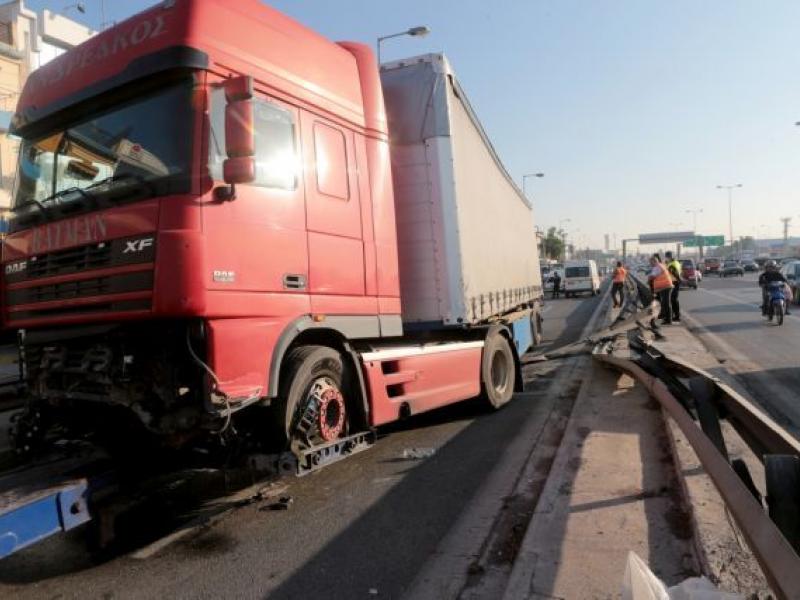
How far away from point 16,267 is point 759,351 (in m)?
11.7

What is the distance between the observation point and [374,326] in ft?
19.1

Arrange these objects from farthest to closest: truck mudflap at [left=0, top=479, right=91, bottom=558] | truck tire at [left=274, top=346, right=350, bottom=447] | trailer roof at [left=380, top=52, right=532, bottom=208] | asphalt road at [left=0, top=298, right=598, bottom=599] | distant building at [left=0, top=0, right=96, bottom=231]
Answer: distant building at [left=0, top=0, right=96, bottom=231] < trailer roof at [left=380, top=52, right=532, bottom=208] < truck tire at [left=274, top=346, right=350, bottom=447] < asphalt road at [left=0, top=298, right=598, bottom=599] < truck mudflap at [left=0, top=479, right=91, bottom=558]

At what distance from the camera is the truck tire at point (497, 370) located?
311 inches

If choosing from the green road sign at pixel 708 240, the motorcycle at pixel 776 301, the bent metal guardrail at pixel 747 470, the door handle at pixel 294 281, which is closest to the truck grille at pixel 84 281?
the door handle at pixel 294 281

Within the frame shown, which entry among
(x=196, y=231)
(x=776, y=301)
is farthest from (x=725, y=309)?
(x=196, y=231)

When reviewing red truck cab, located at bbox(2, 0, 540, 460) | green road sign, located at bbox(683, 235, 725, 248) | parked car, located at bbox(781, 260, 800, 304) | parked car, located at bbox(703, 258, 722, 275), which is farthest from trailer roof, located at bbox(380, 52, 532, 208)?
green road sign, located at bbox(683, 235, 725, 248)

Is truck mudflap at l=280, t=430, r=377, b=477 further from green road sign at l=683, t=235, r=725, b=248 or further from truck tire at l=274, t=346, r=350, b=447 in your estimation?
green road sign at l=683, t=235, r=725, b=248

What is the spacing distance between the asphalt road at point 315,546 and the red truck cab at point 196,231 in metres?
0.56

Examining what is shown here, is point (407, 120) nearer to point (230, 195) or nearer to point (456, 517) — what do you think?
point (230, 195)

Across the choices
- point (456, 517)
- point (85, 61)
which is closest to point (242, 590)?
point (456, 517)

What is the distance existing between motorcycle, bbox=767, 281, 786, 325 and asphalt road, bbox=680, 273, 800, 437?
273 mm

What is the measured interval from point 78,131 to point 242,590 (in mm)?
3337

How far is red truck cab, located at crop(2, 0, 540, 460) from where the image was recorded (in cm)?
413

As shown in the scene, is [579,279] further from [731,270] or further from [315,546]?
[315,546]
